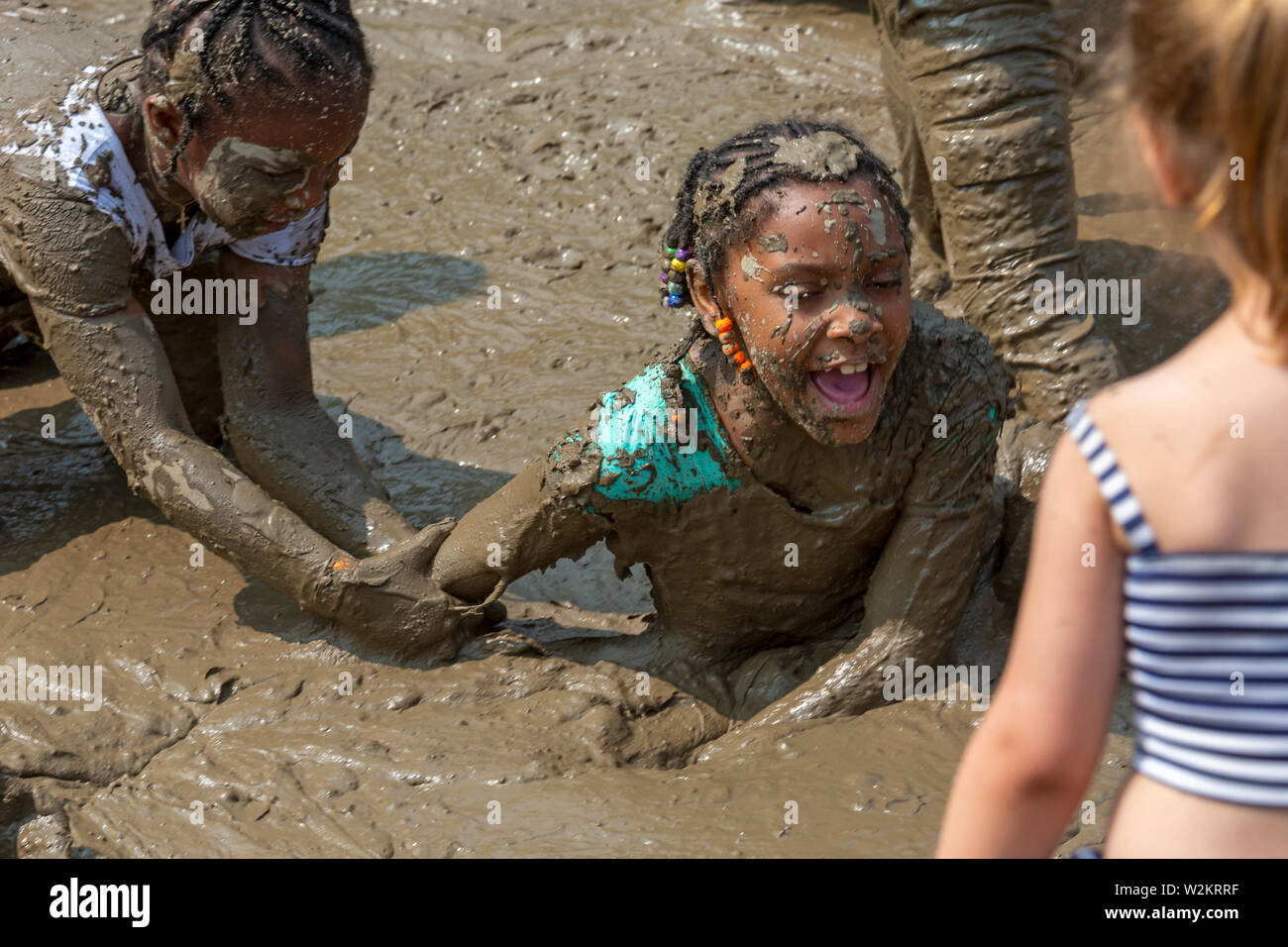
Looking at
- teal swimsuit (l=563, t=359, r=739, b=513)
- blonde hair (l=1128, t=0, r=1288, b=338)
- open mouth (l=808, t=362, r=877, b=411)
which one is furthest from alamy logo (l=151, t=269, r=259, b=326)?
blonde hair (l=1128, t=0, r=1288, b=338)

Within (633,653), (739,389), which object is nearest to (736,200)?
(739,389)

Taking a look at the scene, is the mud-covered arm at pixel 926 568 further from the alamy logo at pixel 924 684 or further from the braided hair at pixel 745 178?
the braided hair at pixel 745 178

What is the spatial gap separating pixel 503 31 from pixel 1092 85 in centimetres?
570

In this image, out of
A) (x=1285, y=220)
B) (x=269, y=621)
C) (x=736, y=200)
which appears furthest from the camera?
(x=269, y=621)

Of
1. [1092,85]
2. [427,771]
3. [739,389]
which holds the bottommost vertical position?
[427,771]

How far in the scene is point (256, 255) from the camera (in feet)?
12.3

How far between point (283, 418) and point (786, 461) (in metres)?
1.54

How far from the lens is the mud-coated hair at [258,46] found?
308cm

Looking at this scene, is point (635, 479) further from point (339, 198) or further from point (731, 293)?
point (339, 198)

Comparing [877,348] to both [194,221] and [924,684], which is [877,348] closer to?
[924,684]

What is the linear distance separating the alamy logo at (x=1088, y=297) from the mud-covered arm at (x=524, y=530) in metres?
1.59

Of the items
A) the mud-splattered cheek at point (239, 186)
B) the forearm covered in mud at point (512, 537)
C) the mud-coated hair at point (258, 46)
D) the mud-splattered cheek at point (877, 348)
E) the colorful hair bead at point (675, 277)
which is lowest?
the forearm covered in mud at point (512, 537)

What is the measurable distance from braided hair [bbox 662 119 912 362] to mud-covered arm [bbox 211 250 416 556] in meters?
1.29

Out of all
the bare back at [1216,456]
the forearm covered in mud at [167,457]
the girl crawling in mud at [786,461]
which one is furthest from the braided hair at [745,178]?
the bare back at [1216,456]
